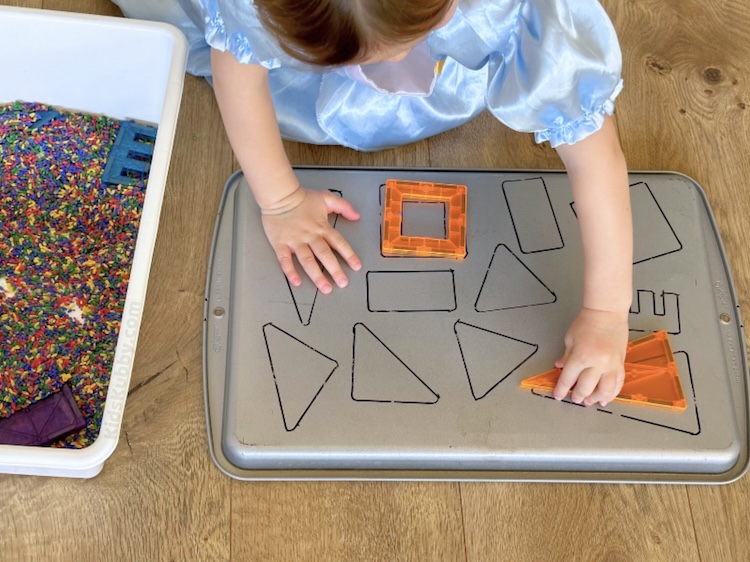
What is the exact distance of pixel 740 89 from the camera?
943 millimetres

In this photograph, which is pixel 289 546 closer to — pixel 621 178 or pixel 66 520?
pixel 66 520

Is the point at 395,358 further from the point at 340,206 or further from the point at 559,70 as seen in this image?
the point at 559,70

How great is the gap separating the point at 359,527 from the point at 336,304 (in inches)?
8.4

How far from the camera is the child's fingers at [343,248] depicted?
0.78 m

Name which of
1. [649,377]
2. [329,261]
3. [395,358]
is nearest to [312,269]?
[329,261]

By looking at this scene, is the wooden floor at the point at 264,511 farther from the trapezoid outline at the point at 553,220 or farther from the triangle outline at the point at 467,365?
the trapezoid outline at the point at 553,220

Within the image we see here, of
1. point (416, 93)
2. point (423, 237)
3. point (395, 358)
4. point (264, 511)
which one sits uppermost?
point (416, 93)

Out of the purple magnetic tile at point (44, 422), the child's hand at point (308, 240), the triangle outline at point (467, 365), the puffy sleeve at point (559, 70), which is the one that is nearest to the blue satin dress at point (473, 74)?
the puffy sleeve at point (559, 70)

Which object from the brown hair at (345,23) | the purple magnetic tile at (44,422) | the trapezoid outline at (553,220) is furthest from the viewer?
the trapezoid outline at (553,220)

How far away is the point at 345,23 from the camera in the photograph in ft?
1.45

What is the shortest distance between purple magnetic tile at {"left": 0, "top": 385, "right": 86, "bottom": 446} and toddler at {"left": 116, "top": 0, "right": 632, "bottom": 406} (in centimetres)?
24

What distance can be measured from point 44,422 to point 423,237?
1.32ft

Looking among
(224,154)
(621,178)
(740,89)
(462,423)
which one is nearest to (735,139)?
(740,89)

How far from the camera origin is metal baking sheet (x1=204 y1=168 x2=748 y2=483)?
709 millimetres
